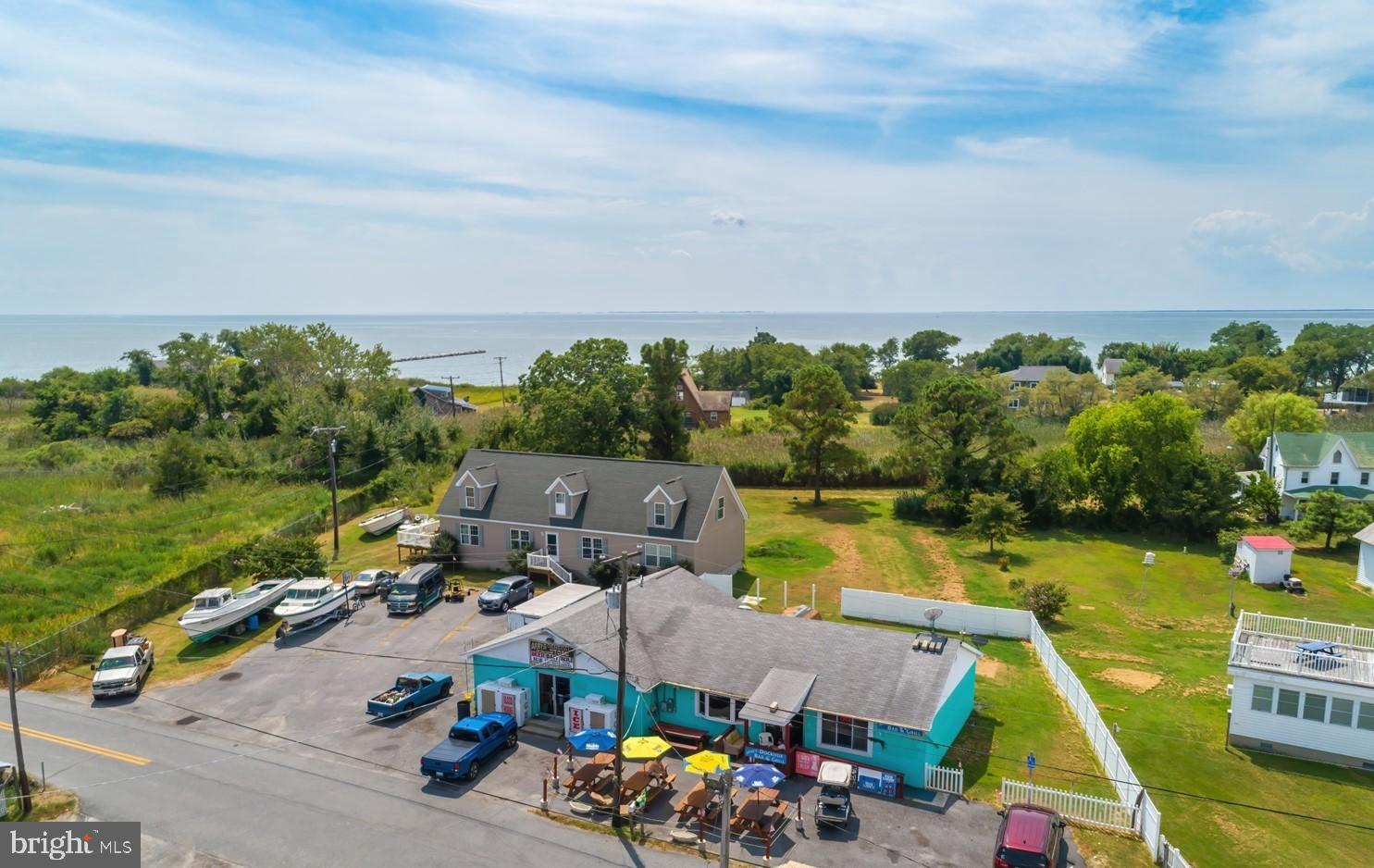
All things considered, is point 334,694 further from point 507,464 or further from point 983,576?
point 983,576

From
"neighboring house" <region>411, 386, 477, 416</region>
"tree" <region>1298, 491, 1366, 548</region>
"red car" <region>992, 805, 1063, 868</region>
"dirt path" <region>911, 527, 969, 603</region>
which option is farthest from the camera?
"neighboring house" <region>411, 386, 477, 416</region>

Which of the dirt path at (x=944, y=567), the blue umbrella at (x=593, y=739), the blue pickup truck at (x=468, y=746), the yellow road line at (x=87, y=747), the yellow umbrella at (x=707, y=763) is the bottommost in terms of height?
the yellow road line at (x=87, y=747)

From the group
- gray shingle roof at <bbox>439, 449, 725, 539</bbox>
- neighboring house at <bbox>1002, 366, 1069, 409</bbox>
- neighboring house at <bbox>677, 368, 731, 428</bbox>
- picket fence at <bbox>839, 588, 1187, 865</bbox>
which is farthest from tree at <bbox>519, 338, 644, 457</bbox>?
neighboring house at <bbox>1002, 366, 1069, 409</bbox>

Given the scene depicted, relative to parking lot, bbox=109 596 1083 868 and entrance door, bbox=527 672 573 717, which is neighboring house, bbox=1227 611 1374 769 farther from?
entrance door, bbox=527 672 573 717

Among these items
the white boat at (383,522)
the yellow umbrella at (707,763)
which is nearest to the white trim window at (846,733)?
the yellow umbrella at (707,763)

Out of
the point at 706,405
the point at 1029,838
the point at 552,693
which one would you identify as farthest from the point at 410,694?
the point at 706,405

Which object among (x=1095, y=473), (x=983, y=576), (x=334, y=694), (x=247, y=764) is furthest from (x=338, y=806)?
(x=1095, y=473)

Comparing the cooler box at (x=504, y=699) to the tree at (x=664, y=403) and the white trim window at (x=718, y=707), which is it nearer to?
the white trim window at (x=718, y=707)
